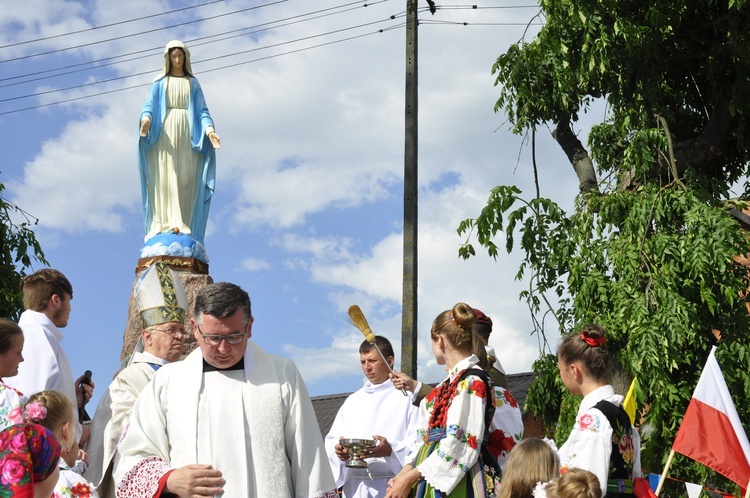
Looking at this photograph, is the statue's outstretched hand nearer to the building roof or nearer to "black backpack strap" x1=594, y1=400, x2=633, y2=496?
the building roof

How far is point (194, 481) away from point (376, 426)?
3332 millimetres

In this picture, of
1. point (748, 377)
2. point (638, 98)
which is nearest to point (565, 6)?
point (638, 98)

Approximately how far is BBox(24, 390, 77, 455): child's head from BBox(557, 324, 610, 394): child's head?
2248 mm

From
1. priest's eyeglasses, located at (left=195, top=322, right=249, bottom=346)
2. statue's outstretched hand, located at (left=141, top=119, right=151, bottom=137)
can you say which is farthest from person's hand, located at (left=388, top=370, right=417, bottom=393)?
statue's outstretched hand, located at (left=141, top=119, right=151, bottom=137)

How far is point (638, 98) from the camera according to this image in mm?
10648

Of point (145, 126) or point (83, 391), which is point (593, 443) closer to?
point (83, 391)

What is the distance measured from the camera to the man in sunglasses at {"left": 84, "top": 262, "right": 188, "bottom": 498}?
19.1ft

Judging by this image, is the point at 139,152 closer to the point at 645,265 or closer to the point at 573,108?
the point at 573,108

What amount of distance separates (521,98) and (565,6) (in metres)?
1.44

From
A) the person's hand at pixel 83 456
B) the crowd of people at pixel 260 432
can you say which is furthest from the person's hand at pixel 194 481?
the person's hand at pixel 83 456

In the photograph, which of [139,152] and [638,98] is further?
[139,152]

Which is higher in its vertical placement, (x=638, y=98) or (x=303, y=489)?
(x=638, y=98)

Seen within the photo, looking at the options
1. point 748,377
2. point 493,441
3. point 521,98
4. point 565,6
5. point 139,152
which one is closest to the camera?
point 493,441

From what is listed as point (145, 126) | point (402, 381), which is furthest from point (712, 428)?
point (145, 126)
